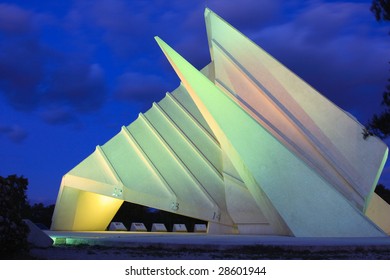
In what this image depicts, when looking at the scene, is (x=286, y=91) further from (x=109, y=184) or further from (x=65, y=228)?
(x=65, y=228)

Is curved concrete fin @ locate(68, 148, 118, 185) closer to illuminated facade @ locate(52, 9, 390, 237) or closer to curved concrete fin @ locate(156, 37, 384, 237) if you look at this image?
illuminated facade @ locate(52, 9, 390, 237)

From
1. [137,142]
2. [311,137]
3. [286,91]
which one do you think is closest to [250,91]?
[286,91]

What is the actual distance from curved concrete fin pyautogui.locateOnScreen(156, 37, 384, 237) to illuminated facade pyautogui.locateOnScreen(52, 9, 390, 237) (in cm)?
3

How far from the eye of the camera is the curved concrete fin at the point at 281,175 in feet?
47.4

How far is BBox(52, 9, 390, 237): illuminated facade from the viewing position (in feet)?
49.1

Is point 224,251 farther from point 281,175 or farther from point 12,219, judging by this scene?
point 281,175

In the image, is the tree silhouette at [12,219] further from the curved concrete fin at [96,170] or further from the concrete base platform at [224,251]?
the curved concrete fin at [96,170]

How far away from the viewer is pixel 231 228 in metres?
20.0

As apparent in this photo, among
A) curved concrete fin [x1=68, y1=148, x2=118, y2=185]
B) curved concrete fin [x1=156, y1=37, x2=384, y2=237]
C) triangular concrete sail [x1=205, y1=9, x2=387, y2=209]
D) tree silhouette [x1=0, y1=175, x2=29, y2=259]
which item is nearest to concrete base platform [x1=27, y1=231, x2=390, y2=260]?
tree silhouette [x1=0, y1=175, x2=29, y2=259]

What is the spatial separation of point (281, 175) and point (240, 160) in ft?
5.27

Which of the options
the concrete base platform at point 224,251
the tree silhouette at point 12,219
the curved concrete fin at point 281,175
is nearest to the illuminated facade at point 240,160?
the curved concrete fin at point 281,175

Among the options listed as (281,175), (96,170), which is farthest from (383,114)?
(96,170)

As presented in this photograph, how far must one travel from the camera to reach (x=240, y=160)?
16312mm

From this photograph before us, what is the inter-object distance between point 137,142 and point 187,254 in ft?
41.9
